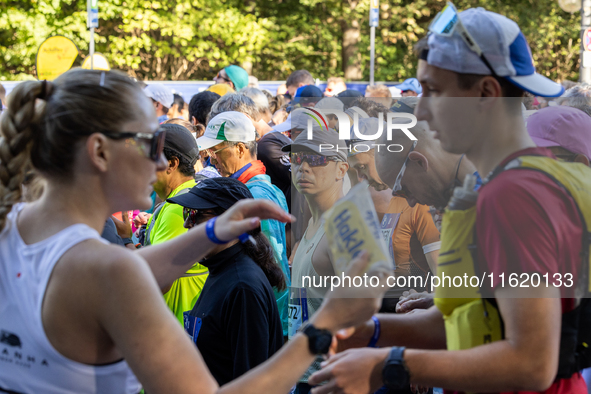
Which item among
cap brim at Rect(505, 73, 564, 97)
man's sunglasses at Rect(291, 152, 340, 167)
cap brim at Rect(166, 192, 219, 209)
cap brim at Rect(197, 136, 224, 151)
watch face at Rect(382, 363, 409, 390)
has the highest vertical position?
cap brim at Rect(505, 73, 564, 97)

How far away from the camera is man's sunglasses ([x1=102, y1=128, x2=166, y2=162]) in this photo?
1.54m

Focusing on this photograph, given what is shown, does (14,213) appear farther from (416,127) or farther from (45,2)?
(45,2)

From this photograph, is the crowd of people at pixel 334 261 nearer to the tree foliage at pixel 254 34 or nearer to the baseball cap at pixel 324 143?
the baseball cap at pixel 324 143

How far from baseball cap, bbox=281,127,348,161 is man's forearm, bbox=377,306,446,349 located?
138 cm

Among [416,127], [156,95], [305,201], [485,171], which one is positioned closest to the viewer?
[485,171]

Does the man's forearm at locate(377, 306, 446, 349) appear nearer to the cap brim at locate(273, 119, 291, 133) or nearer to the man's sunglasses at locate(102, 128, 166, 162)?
the man's sunglasses at locate(102, 128, 166, 162)

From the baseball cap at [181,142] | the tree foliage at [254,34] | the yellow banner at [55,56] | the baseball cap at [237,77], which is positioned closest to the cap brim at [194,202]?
the baseball cap at [181,142]

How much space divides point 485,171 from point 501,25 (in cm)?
39

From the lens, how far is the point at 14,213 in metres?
1.62

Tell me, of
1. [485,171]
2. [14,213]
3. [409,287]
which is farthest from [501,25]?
[409,287]

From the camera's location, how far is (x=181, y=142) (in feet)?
12.7

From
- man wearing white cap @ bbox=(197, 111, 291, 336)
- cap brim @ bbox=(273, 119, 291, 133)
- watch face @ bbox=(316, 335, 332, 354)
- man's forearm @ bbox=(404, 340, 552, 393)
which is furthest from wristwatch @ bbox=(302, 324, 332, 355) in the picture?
cap brim @ bbox=(273, 119, 291, 133)

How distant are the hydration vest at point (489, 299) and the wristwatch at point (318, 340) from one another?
385 mm

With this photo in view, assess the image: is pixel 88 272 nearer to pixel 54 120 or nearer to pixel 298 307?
pixel 54 120
